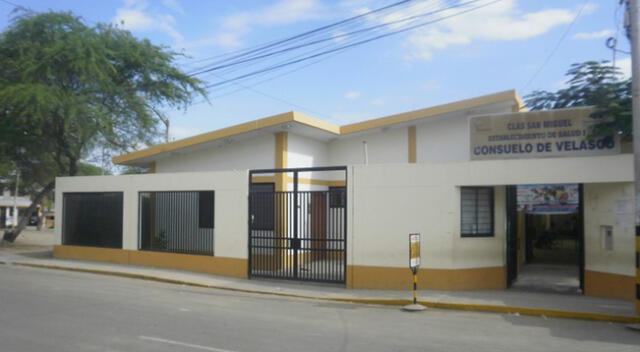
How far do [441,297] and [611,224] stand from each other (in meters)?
3.88

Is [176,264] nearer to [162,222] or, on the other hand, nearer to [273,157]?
[162,222]

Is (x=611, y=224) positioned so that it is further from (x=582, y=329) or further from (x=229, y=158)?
(x=229, y=158)

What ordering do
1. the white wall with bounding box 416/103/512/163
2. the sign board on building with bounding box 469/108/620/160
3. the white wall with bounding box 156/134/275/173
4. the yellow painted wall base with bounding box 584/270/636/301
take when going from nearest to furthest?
the yellow painted wall base with bounding box 584/270/636/301 < the sign board on building with bounding box 469/108/620/160 < the white wall with bounding box 416/103/512/163 < the white wall with bounding box 156/134/275/173

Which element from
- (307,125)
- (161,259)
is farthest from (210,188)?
(307,125)

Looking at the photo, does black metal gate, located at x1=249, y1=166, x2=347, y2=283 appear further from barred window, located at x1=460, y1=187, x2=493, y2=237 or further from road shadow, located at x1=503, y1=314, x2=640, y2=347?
road shadow, located at x1=503, y1=314, x2=640, y2=347

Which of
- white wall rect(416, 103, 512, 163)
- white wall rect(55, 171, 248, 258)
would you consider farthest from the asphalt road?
white wall rect(416, 103, 512, 163)

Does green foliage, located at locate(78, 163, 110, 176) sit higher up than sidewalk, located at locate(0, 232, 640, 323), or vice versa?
green foliage, located at locate(78, 163, 110, 176)

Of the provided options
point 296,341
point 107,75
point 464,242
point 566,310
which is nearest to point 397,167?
point 464,242

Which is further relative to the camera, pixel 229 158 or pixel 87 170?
pixel 87 170

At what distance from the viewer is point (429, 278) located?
12.0 metres

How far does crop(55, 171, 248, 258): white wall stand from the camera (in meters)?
14.2

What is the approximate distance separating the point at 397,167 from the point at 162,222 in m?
7.82

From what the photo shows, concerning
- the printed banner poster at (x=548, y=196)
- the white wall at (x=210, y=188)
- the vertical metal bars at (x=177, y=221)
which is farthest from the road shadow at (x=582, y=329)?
the vertical metal bars at (x=177, y=221)

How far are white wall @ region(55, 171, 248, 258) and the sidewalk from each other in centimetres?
104
